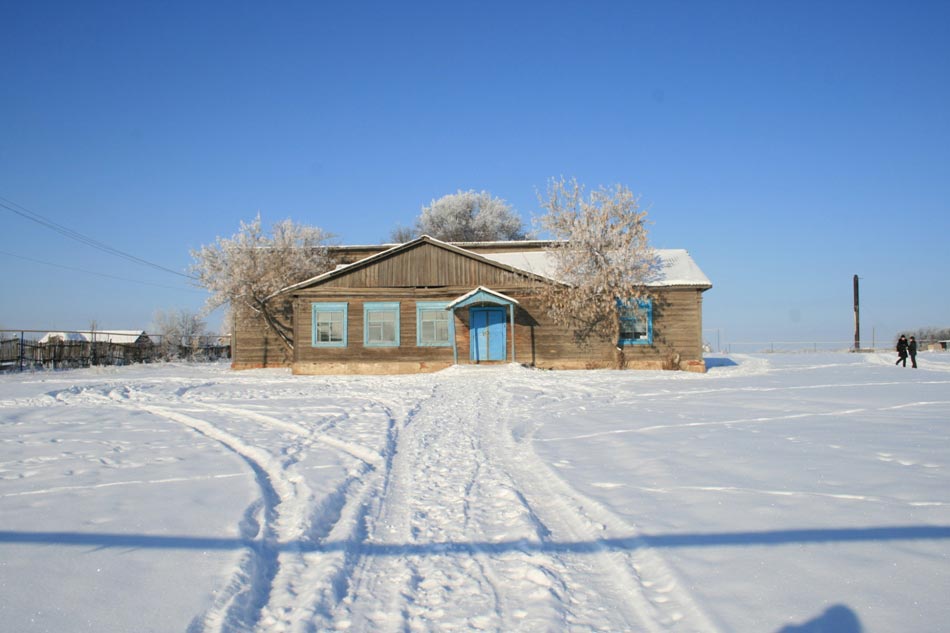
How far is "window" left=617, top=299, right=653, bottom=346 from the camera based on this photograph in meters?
Result: 22.6

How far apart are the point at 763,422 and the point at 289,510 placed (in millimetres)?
7157

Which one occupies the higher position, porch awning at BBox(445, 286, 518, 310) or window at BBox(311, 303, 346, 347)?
porch awning at BBox(445, 286, 518, 310)

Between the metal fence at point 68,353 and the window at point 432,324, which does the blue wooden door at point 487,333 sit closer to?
the window at point 432,324

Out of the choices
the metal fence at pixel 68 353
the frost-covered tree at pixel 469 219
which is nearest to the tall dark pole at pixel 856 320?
the frost-covered tree at pixel 469 219

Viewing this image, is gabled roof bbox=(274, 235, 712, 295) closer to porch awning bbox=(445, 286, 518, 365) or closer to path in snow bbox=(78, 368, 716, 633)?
porch awning bbox=(445, 286, 518, 365)

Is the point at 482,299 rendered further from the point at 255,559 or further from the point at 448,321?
the point at 255,559

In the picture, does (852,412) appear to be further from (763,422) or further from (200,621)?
(200,621)

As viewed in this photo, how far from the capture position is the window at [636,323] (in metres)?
22.6

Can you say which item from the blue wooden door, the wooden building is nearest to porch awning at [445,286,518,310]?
the wooden building

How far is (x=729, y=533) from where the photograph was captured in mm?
4199

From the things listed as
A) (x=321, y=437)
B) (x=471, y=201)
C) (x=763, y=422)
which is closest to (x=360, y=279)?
(x=321, y=437)

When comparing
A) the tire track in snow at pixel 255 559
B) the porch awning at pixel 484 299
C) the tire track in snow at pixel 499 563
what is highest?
the porch awning at pixel 484 299

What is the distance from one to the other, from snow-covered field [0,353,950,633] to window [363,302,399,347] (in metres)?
13.3

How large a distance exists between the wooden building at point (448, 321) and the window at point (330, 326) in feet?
0.13
